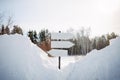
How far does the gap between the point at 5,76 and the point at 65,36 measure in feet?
10.9

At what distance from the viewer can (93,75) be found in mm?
7277

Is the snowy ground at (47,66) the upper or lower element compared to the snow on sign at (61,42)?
lower

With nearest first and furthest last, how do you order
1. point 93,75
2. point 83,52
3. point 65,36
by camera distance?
point 93,75
point 65,36
point 83,52

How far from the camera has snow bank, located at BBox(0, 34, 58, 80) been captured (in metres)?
7.51

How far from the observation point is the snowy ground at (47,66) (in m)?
7.36

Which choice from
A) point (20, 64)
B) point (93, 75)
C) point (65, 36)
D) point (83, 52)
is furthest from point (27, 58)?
point (83, 52)

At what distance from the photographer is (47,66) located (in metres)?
8.21

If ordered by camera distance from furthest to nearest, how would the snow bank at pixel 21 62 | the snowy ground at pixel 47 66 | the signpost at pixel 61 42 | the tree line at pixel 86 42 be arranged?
1. the tree line at pixel 86 42
2. the signpost at pixel 61 42
3. the snow bank at pixel 21 62
4. the snowy ground at pixel 47 66

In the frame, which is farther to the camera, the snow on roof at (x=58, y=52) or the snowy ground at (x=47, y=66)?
the snow on roof at (x=58, y=52)

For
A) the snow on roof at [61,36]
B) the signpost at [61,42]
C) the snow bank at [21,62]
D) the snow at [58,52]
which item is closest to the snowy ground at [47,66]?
the snow bank at [21,62]

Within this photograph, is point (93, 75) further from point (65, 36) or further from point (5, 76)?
point (5, 76)

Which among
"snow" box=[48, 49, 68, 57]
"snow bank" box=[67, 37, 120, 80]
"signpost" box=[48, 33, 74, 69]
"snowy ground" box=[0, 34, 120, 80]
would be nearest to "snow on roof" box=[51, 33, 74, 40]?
"signpost" box=[48, 33, 74, 69]

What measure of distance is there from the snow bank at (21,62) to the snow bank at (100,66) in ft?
3.18

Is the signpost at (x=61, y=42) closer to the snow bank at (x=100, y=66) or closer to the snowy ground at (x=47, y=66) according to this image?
the snowy ground at (x=47, y=66)
